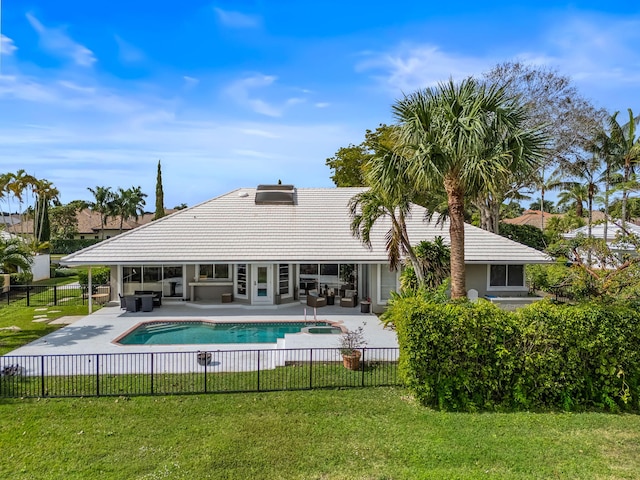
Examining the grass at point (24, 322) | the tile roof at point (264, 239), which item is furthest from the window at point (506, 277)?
the grass at point (24, 322)

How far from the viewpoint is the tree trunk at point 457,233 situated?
10.6 metres

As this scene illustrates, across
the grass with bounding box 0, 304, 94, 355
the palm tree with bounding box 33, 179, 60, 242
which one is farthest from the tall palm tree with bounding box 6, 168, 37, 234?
the grass with bounding box 0, 304, 94, 355

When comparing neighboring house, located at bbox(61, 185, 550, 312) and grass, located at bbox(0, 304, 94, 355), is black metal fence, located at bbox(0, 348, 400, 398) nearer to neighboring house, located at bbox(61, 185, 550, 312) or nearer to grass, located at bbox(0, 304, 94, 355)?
grass, located at bbox(0, 304, 94, 355)

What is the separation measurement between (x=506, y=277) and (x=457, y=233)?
34.1 ft

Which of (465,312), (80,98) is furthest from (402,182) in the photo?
(80,98)

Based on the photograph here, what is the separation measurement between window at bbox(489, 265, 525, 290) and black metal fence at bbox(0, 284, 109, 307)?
1881 centimetres

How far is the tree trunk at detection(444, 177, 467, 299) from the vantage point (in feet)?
34.7

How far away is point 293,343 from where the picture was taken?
42.6 ft

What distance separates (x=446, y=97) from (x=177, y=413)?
997 centimetres

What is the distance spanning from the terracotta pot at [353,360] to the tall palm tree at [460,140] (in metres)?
3.08

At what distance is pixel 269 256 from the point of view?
18500 millimetres

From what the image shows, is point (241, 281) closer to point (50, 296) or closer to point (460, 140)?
point (50, 296)

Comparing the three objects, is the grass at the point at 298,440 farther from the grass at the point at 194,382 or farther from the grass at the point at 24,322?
the grass at the point at 24,322

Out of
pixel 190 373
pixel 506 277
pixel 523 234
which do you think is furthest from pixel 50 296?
pixel 523 234
